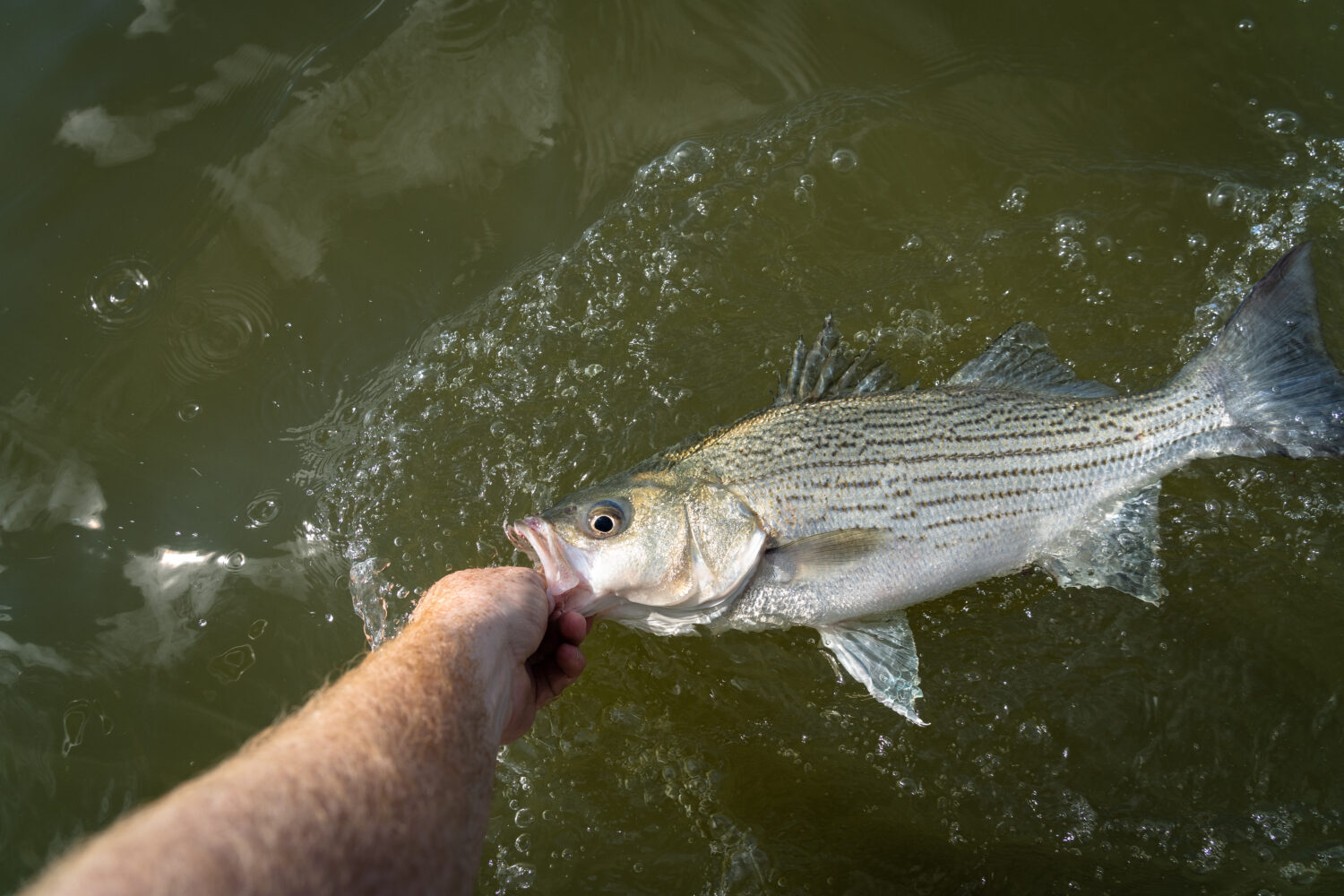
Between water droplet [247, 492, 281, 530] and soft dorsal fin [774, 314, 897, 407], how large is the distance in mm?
2607

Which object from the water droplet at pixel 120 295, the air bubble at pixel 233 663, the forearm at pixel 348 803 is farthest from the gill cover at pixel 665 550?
the water droplet at pixel 120 295

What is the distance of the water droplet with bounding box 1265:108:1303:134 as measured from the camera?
14.5ft

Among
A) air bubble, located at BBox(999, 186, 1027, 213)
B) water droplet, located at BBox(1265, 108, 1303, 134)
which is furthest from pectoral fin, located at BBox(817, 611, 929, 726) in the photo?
water droplet, located at BBox(1265, 108, 1303, 134)

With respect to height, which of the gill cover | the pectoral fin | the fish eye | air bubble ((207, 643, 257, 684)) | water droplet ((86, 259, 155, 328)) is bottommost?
air bubble ((207, 643, 257, 684))

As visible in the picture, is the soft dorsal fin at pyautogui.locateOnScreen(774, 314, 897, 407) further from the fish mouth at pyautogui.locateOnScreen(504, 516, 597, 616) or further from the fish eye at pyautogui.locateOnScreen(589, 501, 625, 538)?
the fish mouth at pyautogui.locateOnScreen(504, 516, 597, 616)

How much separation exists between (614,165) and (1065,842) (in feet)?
13.1

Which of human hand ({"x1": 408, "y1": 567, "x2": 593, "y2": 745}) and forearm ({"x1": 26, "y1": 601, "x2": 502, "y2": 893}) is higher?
forearm ({"x1": 26, "y1": 601, "x2": 502, "y2": 893})

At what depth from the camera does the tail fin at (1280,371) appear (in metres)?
3.35

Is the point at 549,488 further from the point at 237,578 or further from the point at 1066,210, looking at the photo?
the point at 1066,210

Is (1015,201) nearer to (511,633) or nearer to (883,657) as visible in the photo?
(883,657)

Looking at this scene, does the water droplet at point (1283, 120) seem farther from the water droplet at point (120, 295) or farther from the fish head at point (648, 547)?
the water droplet at point (120, 295)

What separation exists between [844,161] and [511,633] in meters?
3.31

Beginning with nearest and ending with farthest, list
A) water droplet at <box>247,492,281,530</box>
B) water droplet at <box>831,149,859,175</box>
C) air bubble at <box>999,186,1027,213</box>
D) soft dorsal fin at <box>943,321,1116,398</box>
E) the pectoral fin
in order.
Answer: the pectoral fin, soft dorsal fin at <box>943,321,1116,398</box>, water droplet at <box>247,492,281,530</box>, air bubble at <box>999,186,1027,213</box>, water droplet at <box>831,149,859,175</box>

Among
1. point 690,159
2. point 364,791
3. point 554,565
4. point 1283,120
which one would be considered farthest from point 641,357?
point 1283,120
